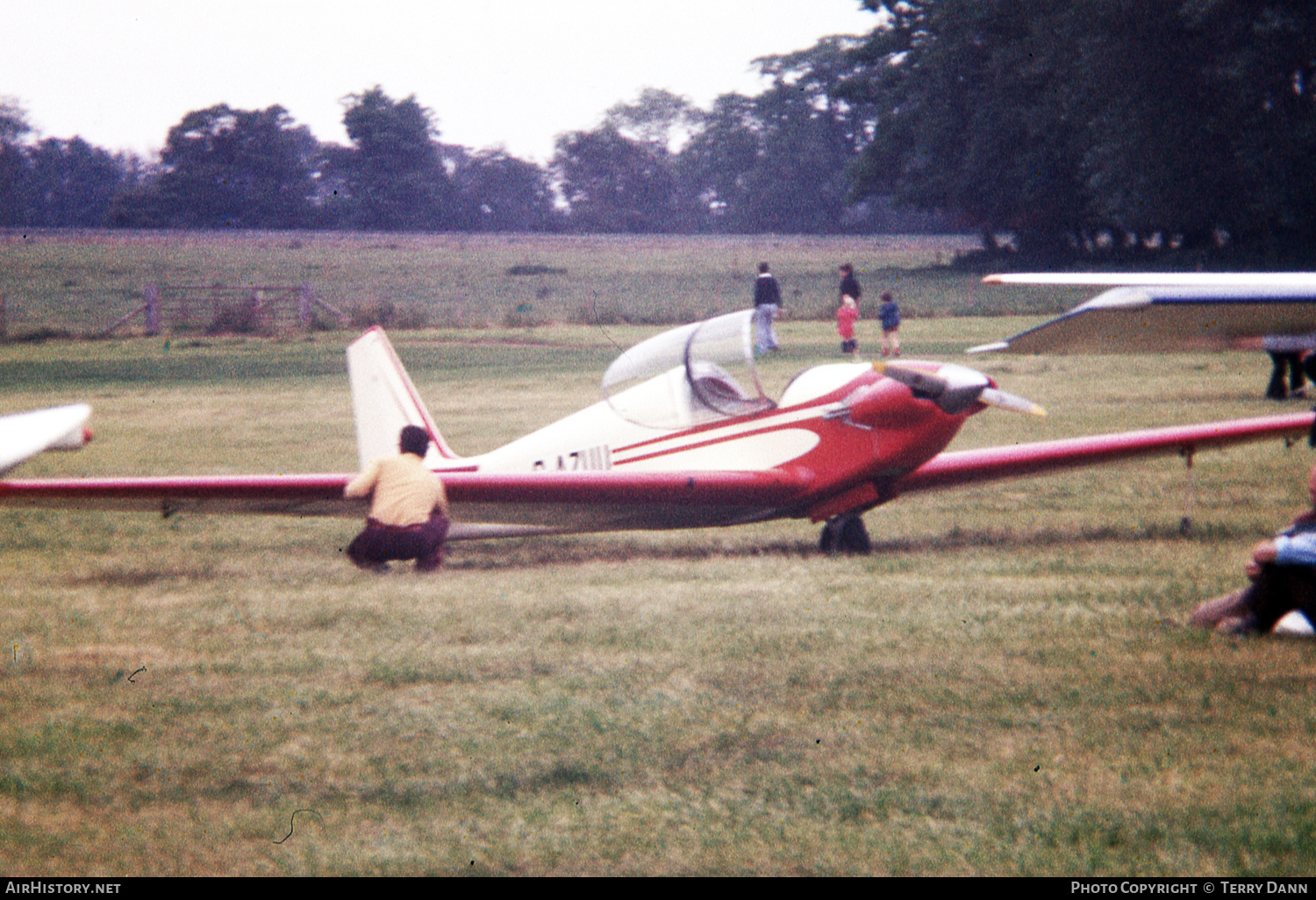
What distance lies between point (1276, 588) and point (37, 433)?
536 cm

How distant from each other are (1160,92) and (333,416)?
37761 millimetres

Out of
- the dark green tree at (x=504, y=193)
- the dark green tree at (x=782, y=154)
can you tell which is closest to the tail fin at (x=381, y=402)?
the dark green tree at (x=504, y=193)

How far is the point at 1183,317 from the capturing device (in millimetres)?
3248

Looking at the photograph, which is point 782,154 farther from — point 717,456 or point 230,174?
point 717,456

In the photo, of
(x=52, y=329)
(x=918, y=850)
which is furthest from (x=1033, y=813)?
(x=52, y=329)

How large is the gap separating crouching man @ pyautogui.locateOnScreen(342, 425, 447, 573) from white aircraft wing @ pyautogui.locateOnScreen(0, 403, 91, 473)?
4806mm

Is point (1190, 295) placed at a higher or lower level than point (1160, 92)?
lower

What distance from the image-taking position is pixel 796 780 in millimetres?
4477

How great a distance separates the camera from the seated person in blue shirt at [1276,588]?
550 cm

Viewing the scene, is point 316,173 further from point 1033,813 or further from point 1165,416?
point 1033,813

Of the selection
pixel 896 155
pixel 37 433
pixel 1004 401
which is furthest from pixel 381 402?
pixel 896 155

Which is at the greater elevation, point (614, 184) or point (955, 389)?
point (614, 184)

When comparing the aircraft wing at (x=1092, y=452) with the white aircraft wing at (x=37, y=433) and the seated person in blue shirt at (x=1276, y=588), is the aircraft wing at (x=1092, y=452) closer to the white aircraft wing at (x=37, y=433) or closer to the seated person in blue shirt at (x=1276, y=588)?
the seated person in blue shirt at (x=1276, y=588)

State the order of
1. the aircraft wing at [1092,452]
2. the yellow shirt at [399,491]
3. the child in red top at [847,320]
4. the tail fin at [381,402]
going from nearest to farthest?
the yellow shirt at [399,491]
the aircraft wing at [1092,452]
the tail fin at [381,402]
the child in red top at [847,320]
